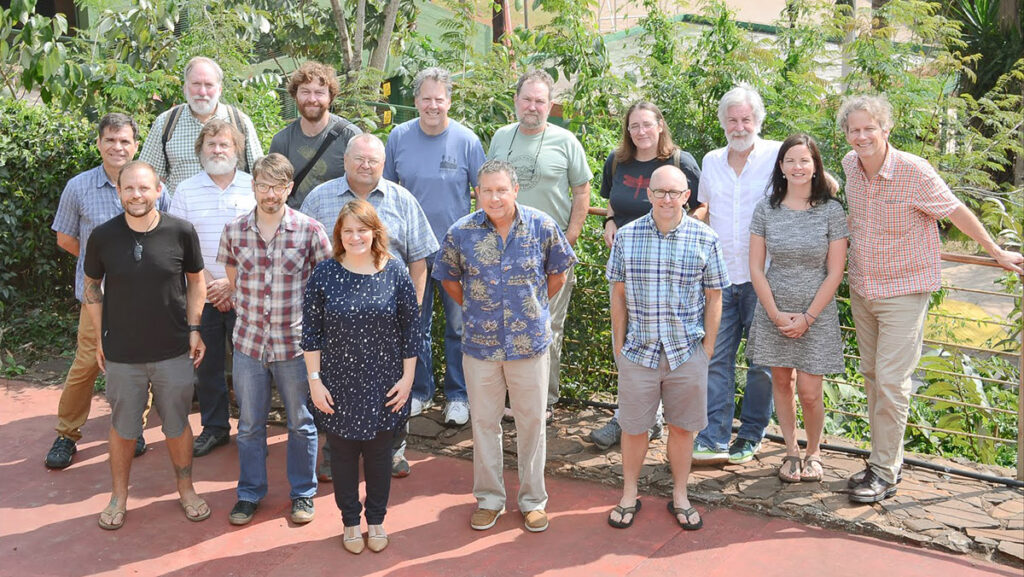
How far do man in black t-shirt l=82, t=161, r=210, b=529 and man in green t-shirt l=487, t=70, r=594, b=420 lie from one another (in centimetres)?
179

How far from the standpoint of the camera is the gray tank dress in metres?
4.75

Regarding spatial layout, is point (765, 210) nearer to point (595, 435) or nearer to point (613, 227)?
point (613, 227)

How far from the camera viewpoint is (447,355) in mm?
5926

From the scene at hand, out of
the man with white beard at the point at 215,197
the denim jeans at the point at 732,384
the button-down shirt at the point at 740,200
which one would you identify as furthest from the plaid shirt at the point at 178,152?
the denim jeans at the point at 732,384

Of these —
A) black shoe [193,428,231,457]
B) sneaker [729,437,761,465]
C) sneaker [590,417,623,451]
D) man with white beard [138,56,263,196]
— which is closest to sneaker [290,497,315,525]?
black shoe [193,428,231,457]

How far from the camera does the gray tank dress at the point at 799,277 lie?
4.75 meters

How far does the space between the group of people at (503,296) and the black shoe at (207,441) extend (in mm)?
712

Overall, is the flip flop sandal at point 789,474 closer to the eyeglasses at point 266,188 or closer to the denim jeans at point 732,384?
the denim jeans at point 732,384

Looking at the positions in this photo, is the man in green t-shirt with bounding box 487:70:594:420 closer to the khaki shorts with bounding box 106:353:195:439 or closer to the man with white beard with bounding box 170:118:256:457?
the man with white beard with bounding box 170:118:256:457

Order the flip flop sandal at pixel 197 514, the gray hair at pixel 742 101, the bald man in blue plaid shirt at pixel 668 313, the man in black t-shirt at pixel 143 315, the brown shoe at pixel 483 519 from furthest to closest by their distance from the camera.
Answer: the gray hair at pixel 742 101 → the flip flop sandal at pixel 197 514 → the brown shoe at pixel 483 519 → the man in black t-shirt at pixel 143 315 → the bald man in blue plaid shirt at pixel 668 313

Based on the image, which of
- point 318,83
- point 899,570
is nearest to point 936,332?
point 899,570

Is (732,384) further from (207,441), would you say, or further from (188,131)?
(188,131)

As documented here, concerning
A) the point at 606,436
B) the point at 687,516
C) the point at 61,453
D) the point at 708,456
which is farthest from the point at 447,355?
the point at 61,453

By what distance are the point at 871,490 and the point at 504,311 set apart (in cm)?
198
